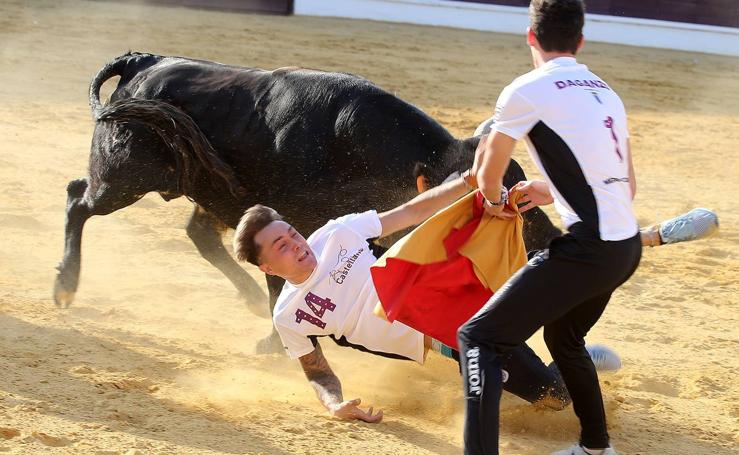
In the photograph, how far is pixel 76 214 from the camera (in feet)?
15.7

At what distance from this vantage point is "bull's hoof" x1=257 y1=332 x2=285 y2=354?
414 centimetres

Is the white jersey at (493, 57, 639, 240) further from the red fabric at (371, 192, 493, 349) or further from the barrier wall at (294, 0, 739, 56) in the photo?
the barrier wall at (294, 0, 739, 56)

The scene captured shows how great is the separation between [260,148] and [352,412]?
56.2 inches

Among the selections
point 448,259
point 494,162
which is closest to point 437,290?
point 448,259

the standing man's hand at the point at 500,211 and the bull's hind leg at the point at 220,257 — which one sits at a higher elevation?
the standing man's hand at the point at 500,211

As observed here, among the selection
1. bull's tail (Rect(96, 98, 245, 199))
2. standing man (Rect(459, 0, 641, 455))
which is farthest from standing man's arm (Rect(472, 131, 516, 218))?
bull's tail (Rect(96, 98, 245, 199))

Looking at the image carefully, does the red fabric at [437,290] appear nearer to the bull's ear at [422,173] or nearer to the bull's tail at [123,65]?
the bull's ear at [422,173]

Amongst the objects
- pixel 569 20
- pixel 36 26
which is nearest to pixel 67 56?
pixel 36 26

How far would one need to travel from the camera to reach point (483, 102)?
9.62 metres

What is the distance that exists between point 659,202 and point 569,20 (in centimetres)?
462

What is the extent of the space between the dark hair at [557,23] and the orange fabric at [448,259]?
61cm

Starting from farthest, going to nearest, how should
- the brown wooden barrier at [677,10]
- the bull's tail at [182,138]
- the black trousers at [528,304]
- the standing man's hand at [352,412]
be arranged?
1. the brown wooden barrier at [677,10]
2. the bull's tail at [182,138]
3. the standing man's hand at [352,412]
4. the black trousers at [528,304]

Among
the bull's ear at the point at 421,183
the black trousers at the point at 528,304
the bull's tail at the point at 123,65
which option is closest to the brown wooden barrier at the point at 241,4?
the bull's tail at the point at 123,65

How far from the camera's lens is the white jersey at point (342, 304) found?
331cm
